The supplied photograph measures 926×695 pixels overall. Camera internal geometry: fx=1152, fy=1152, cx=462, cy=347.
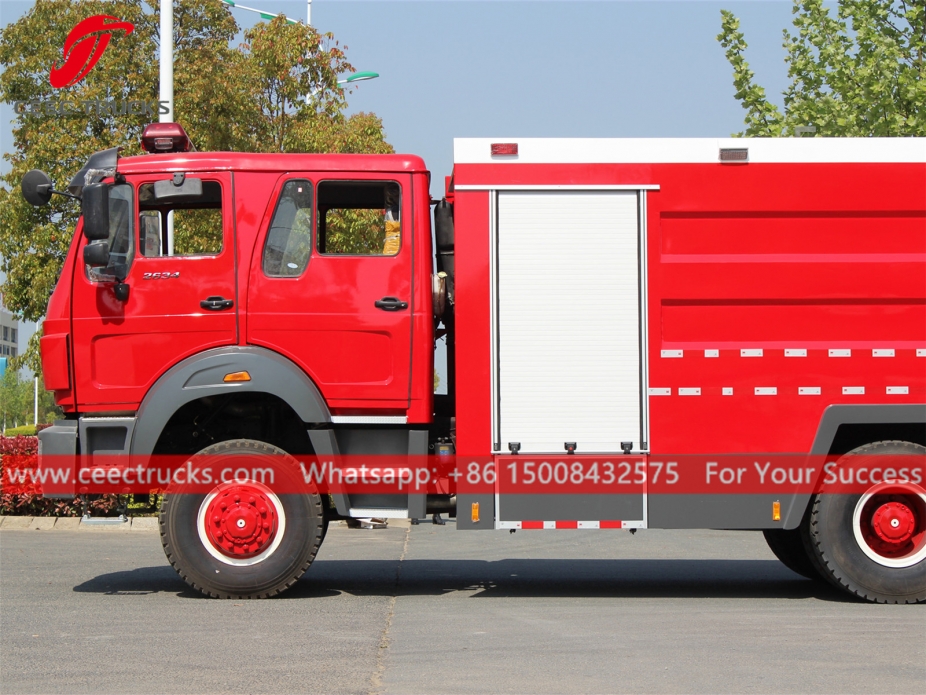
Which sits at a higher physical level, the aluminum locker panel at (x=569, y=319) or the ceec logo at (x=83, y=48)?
the ceec logo at (x=83, y=48)

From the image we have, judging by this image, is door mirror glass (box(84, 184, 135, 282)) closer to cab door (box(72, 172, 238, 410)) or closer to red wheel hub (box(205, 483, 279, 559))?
cab door (box(72, 172, 238, 410))

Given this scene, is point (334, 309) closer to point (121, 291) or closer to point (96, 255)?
point (121, 291)

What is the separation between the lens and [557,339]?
8.00 m

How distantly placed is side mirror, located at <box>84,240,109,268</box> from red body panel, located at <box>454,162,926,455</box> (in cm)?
240

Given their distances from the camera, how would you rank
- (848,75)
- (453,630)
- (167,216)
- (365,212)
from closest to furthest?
(453,630) → (167,216) → (365,212) → (848,75)

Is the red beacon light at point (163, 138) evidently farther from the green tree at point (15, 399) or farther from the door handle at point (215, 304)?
the green tree at point (15, 399)

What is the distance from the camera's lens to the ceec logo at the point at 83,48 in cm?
1850

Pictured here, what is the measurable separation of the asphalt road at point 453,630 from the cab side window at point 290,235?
2.31m

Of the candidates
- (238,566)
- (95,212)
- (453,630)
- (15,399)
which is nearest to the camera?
(453,630)

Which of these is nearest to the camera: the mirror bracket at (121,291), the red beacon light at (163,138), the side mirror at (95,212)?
the side mirror at (95,212)

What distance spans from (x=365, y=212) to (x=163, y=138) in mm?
1545

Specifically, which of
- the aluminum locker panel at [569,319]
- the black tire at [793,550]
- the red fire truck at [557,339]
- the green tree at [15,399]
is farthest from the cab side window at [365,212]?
the green tree at [15,399]

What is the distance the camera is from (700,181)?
798cm

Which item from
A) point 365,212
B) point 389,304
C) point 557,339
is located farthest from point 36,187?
point 557,339
